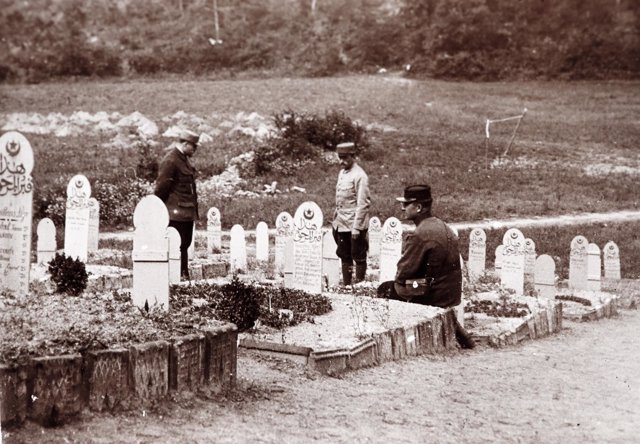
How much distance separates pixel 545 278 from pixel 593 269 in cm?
199

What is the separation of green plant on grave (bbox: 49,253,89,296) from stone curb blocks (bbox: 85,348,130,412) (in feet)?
8.00

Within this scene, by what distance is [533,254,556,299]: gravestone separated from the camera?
10414 mm

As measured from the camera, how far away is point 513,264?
10625 mm

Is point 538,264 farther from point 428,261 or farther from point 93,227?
point 93,227

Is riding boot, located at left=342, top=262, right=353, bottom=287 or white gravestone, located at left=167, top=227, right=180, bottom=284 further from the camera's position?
riding boot, located at left=342, top=262, right=353, bottom=287

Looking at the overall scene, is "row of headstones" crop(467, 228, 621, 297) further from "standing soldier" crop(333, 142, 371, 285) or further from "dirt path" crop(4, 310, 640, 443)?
"dirt path" crop(4, 310, 640, 443)

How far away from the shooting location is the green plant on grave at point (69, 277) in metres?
6.63

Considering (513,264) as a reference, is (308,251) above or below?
above

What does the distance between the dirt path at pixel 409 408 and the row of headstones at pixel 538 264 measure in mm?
3284

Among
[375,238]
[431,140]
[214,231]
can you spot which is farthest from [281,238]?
[431,140]

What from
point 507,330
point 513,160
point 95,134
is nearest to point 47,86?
point 95,134

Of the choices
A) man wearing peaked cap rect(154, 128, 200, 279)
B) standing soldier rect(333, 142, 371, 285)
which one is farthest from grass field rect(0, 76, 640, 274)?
man wearing peaked cap rect(154, 128, 200, 279)

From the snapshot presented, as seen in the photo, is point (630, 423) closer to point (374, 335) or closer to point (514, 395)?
point (514, 395)

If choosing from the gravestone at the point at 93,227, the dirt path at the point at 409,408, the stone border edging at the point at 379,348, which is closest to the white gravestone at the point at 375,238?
the gravestone at the point at 93,227
